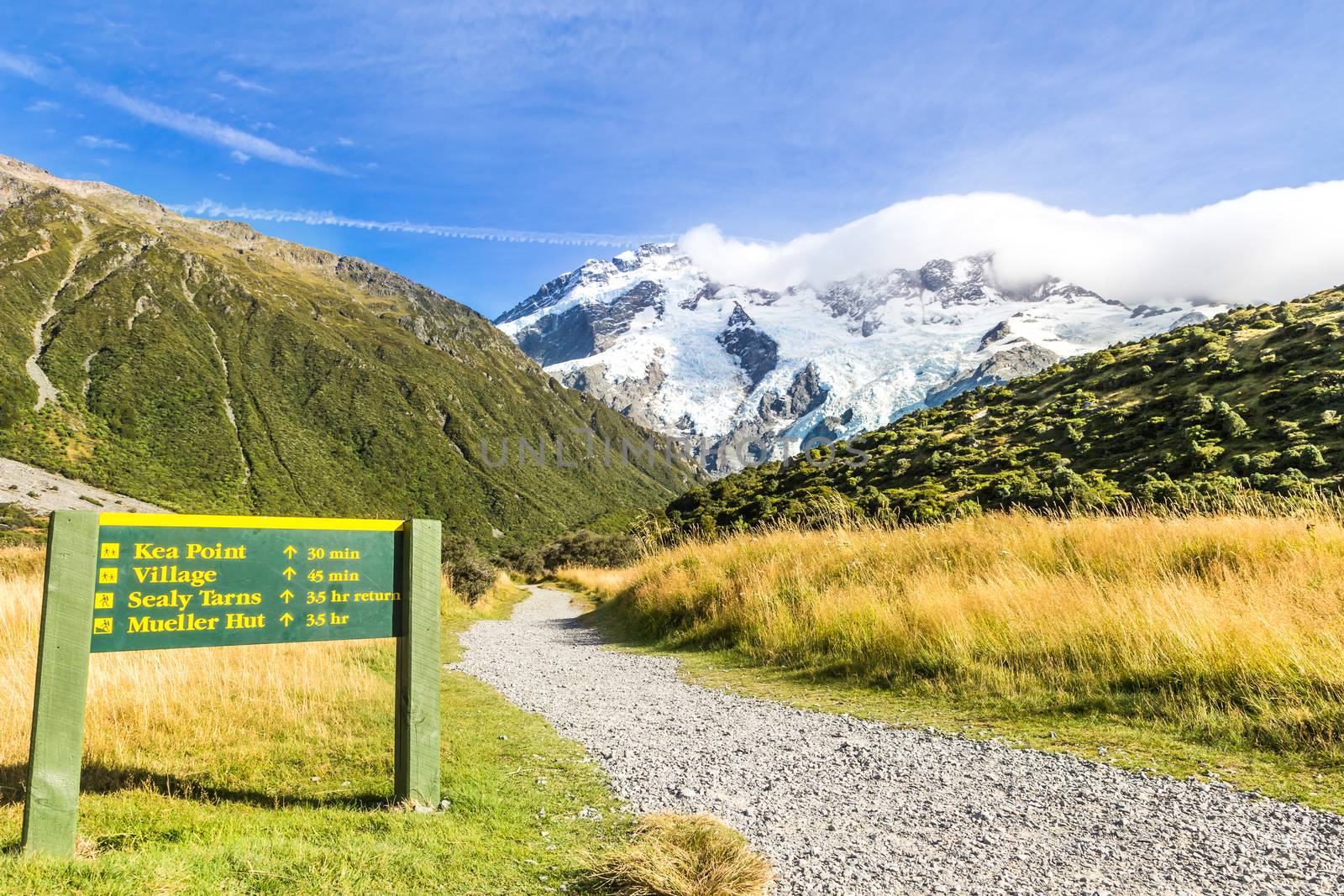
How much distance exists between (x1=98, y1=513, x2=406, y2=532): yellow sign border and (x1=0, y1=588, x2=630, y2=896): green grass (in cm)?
157

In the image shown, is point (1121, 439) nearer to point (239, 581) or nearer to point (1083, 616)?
point (1083, 616)

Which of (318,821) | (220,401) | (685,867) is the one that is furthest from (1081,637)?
(220,401)

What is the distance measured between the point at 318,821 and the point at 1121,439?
23.1 m

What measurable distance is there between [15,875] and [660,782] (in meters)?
3.20

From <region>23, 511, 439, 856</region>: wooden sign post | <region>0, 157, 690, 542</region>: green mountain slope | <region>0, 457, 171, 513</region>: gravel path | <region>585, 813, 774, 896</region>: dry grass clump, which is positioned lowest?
<region>585, 813, 774, 896</region>: dry grass clump

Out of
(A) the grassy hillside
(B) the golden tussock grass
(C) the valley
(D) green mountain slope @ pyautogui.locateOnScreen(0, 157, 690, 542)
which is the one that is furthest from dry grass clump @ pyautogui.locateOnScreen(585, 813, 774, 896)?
(D) green mountain slope @ pyautogui.locateOnScreen(0, 157, 690, 542)

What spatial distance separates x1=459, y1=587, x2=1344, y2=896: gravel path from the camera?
2986 mm

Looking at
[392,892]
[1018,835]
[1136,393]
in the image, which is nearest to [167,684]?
[392,892]

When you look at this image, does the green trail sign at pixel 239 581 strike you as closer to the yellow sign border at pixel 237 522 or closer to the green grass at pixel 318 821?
the yellow sign border at pixel 237 522

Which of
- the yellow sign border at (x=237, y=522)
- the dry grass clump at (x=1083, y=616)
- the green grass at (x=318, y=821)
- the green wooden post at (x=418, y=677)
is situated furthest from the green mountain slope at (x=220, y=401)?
the green wooden post at (x=418, y=677)

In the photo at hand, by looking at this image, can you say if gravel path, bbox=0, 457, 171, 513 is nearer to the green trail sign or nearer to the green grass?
the green grass

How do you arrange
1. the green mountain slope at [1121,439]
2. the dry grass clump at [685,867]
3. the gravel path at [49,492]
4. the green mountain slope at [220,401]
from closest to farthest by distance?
the dry grass clump at [685,867], the green mountain slope at [1121,439], the gravel path at [49,492], the green mountain slope at [220,401]

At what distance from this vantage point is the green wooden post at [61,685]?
317cm

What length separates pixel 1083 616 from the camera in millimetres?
6348
